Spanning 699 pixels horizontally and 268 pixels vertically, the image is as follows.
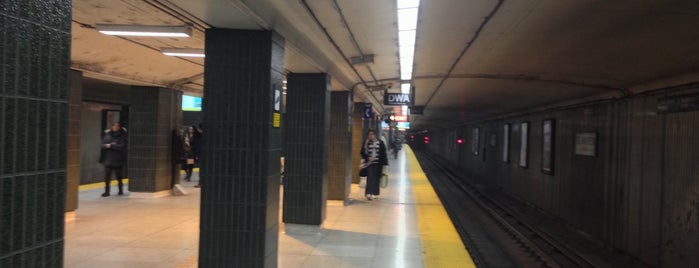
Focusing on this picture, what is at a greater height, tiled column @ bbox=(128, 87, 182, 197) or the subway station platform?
tiled column @ bbox=(128, 87, 182, 197)

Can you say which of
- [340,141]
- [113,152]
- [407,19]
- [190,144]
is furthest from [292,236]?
[190,144]

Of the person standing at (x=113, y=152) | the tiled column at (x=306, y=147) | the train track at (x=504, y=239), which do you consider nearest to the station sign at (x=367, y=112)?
the train track at (x=504, y=239)

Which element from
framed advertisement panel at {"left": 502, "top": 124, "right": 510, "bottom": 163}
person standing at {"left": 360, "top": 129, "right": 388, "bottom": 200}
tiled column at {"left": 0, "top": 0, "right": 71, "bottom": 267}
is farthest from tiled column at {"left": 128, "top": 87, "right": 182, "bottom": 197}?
framed advertisement panel at {"left": 502, "top": 124, "right": 510, "bottom": 163}

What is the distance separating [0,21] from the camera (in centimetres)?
174

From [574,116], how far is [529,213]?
11.7ft

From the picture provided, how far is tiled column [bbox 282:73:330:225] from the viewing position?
747cm

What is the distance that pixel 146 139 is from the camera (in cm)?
1012

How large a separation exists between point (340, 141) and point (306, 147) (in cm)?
257

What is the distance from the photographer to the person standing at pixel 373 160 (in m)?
11.1

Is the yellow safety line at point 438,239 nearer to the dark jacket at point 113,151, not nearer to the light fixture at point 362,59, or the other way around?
the light fixture at point 362,59

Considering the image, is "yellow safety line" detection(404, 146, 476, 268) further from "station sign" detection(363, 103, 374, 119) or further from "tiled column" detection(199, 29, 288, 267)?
"station sign" detection(363, 103, 374, 119)

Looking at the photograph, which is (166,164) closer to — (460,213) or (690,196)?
(460,213)

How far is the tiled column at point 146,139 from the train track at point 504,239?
20.4 feet

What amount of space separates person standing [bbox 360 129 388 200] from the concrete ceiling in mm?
2286
